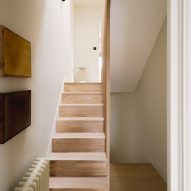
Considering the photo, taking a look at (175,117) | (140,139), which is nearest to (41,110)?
(175,117)

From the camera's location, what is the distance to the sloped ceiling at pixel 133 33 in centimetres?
299

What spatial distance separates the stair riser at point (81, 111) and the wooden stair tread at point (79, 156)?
2.60 feet

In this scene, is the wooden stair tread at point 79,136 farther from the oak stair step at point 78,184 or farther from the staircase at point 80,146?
the oak stair step at point 78,184

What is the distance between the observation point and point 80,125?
144 inches

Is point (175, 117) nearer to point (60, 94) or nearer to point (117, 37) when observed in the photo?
point (117, 37)

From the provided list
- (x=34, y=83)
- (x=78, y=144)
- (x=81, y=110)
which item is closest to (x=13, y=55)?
(x=34, y=83)

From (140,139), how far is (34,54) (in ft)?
11.1

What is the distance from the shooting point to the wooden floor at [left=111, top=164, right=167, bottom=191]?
3.13 m

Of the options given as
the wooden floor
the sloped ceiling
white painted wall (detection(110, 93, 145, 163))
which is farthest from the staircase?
white painted wall (detection(110, 93, 145, 163))

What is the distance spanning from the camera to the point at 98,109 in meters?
3.91

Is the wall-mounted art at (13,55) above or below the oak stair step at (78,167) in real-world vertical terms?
above

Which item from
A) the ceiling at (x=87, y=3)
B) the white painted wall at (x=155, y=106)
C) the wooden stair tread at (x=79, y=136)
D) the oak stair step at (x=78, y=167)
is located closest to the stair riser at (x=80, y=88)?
the white painted wall at (x=155, y=106)

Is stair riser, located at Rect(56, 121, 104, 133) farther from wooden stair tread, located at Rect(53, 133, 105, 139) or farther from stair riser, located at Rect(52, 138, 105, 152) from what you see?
stair riser, located at Rect(52, 138, 105, 152)
